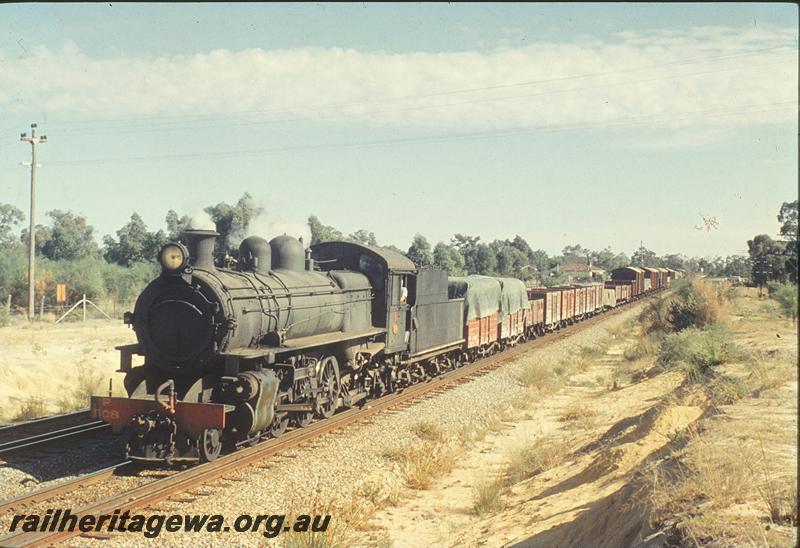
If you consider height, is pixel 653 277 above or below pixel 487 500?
above

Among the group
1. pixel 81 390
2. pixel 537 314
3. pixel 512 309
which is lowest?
pixel 81 390

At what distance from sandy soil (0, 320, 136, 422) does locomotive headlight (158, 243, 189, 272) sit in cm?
727

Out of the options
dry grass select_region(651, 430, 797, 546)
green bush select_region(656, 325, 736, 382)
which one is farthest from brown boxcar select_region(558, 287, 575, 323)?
dry grass select_region(651, 430, 797, 546)

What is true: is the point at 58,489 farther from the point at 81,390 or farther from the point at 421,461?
the point at 81,390

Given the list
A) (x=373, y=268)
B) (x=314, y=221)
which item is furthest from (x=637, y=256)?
(x=373, y=268)

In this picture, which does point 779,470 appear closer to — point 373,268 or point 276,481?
point 276,481

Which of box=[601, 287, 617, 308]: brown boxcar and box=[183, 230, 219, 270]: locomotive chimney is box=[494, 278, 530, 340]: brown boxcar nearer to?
box=[183, 230, 219, 270]: locomotive chimney

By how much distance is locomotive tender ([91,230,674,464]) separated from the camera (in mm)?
10047

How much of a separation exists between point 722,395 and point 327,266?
8714mm

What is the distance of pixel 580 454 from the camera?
37.7 feet

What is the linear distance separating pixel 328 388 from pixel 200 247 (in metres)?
3.92

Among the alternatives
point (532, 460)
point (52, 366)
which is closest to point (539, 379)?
point (532, 460)

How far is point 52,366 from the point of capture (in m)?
19.9

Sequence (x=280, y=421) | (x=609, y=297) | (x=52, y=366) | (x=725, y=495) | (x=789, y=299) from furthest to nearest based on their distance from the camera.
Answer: (x=609, y=297) → (x=52, y=366) → (x=280, y=421) → (x=725, y=495) → (x=789, y=299)
